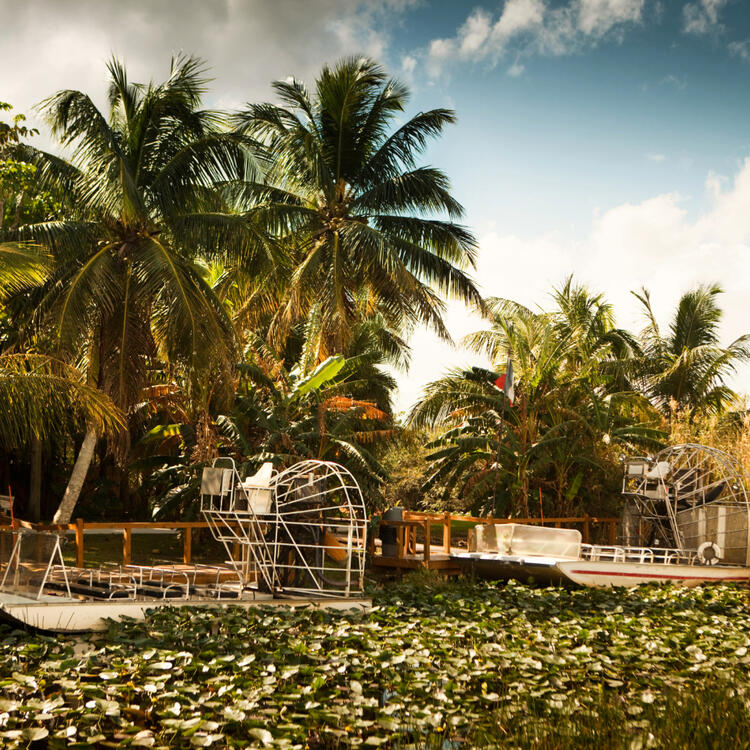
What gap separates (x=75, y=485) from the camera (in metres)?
16.7

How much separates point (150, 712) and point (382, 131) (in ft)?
62.3

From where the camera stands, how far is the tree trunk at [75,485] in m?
16.6

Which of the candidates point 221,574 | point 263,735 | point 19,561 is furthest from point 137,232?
point 263,735

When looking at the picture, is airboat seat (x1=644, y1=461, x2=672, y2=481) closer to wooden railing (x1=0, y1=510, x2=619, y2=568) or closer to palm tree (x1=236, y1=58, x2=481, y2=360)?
wooden railing (x1=0, y1=510, x2=619, y2=568)

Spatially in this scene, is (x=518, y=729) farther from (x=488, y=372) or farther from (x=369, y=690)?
(x=488, y=372)

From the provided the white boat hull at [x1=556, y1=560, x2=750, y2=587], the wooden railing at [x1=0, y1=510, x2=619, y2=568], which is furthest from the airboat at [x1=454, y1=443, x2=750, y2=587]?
the wooden railing at [x1=0, y1=510, x2=619, y2=568]

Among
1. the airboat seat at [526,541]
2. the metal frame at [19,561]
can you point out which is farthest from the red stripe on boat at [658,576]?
the metal frame at [19,561]

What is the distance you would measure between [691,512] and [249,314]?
11653mm

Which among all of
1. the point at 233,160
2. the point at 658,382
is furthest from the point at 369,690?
the point at 658,382

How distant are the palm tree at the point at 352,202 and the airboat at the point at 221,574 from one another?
31.9 ft

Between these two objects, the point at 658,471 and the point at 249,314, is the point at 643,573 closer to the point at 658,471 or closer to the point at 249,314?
the point at 658,471

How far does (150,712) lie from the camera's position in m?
6.53

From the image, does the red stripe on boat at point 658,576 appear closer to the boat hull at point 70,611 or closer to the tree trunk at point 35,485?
the boat hull at point 70,611

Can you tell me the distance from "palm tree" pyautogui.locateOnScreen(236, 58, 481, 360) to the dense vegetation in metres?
0.06
